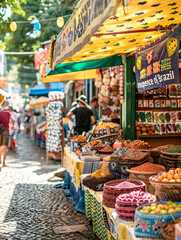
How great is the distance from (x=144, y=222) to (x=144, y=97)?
667cm

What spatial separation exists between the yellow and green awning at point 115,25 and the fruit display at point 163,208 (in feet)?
6.15

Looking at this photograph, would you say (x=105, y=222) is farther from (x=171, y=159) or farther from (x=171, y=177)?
(x=171, y=159)

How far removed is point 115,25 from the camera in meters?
5.11

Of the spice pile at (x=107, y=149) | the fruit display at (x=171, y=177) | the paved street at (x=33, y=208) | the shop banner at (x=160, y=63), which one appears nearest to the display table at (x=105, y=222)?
the paved street at (x=33, y=208)

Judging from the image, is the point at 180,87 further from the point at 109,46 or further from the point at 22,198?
the point at 22,198

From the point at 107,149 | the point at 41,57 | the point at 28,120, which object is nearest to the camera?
the point at 107,149

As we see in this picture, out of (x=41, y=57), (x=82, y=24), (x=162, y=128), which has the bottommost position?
(x=162, y=128)

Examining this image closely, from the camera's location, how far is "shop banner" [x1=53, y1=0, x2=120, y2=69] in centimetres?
332

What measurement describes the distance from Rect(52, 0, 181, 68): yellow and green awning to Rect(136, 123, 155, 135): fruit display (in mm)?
2512

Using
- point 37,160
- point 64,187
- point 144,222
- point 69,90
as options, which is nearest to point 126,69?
point 64,187

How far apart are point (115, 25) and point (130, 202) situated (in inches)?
114

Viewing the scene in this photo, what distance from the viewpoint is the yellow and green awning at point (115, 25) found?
13.1ft

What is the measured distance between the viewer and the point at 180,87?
363 inches

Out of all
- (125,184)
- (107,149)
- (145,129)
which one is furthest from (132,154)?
(145,129)
